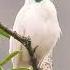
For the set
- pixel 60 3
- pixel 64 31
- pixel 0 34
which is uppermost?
pixel 0 34

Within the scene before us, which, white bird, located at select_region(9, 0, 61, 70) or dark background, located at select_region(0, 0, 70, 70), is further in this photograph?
dark background, located at select_region(0, 0, 70, 70)

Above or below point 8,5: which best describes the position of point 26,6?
above

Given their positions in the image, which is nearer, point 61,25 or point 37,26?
point 37,26

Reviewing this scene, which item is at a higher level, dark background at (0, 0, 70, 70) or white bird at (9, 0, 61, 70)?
white bird at (9, 0, 61, 70)

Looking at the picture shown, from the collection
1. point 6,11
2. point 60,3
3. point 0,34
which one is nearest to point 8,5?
point 6,11

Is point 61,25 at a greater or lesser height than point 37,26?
lesser

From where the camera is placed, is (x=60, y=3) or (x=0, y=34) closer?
(x=0, y=34)

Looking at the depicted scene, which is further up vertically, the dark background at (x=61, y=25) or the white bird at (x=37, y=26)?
the white bird at (x=37, y=26)

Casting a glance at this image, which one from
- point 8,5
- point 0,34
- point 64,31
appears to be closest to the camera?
point 0,34

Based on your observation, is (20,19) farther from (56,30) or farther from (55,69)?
(55,69)

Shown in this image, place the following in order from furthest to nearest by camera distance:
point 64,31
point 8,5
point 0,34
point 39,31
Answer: point 64,31
point 8,5
point 39,31
point 0,34

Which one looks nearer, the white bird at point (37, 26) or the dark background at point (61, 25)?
the white bird at point (37, 26)
